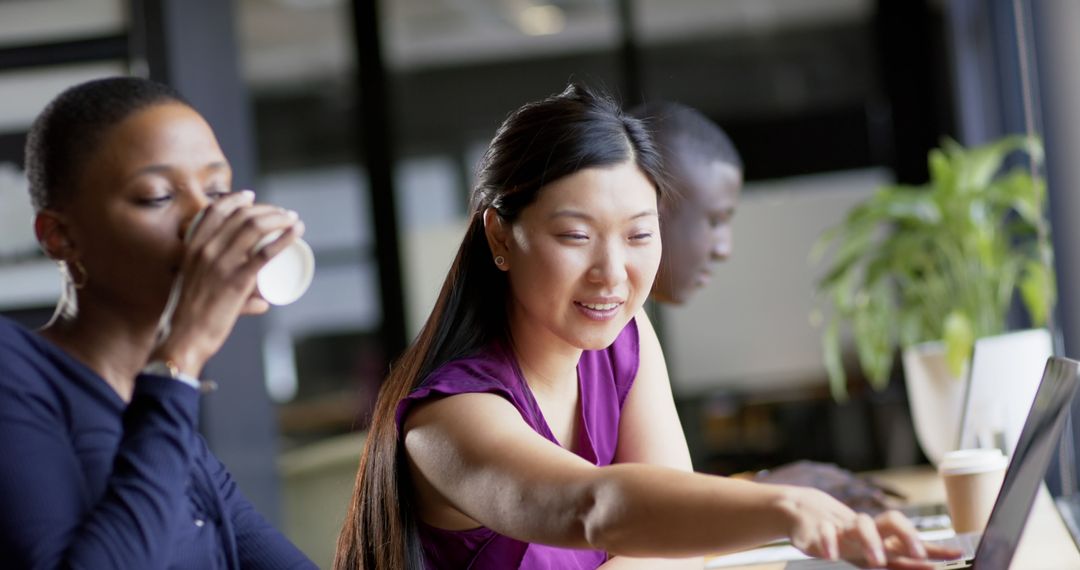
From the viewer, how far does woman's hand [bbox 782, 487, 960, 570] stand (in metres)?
0.90

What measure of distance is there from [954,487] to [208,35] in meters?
2.49

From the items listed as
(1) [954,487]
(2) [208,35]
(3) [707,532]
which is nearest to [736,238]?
(2) [208,35]

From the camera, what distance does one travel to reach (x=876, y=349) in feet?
12.0

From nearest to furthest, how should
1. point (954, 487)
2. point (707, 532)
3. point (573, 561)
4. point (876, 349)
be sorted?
point (707, 532) → point (573, 561) → point (954, 487) → point (876, 349)

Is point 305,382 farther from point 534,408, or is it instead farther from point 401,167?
point 534,408

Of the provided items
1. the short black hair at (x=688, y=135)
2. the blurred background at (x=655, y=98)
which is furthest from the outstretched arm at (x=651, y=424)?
the blurred background at (x=655, y=98)

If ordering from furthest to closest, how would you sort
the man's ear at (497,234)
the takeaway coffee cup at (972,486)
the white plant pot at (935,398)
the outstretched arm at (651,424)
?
1. the white plant pot at (935,398)
2. the takeaway coffee cup at (972,486)
3. the outstretched arm at (651,424)
4. the man's ear at (497,234)

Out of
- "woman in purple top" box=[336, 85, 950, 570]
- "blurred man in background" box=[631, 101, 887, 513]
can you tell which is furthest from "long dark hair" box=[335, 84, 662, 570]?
"blurred man in background" box=[631, 101, 887, 513]

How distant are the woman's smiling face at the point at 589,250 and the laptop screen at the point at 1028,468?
414 millimetres

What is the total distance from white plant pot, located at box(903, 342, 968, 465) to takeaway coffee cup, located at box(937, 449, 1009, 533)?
0.82m

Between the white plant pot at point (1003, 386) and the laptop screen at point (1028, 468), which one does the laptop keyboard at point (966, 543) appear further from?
the white plant pot at point (1003, 386)

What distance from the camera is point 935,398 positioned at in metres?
2.99

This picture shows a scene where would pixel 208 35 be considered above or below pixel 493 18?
below

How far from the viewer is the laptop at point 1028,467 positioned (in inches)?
46.2
